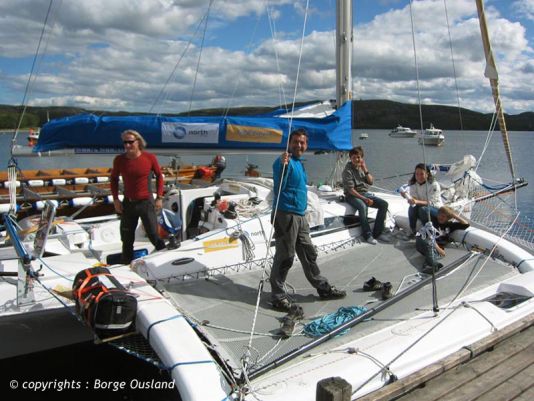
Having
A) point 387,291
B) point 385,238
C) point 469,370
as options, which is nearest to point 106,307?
point 387,291

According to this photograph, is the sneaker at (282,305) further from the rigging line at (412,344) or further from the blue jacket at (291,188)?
the rigging line at (412,344)

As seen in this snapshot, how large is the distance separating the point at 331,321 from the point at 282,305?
55 cm

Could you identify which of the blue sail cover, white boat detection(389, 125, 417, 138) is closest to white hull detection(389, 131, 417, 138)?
white boat detection(389, 125, 417, 138)

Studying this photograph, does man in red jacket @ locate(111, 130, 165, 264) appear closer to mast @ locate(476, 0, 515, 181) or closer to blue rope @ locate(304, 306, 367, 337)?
blue rope @ locate(304, 306, 367, 337)

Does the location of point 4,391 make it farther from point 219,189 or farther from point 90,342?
point 219,189

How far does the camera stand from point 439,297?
4.87 m

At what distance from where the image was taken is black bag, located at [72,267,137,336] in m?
3.70

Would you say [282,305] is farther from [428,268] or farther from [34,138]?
[34,138]

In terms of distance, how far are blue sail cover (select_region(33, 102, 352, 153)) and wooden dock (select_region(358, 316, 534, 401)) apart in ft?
11.9

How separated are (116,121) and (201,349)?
3.48 metres

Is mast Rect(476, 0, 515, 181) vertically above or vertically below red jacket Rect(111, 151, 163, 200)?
above

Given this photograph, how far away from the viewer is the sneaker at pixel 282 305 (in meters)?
4.53

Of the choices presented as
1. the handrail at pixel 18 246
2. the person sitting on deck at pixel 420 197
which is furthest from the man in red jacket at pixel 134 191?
the person sitting on deck at pixel 420 197

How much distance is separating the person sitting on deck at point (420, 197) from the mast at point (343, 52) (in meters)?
1.83
